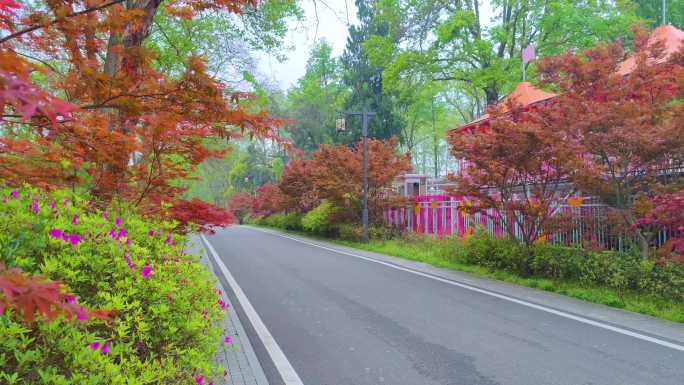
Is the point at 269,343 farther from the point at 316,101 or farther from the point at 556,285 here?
the point at 316,101

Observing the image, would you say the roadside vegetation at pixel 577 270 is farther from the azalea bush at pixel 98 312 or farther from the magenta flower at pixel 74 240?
the magenta flower at pixel 74 240

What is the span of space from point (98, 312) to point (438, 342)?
173 inches

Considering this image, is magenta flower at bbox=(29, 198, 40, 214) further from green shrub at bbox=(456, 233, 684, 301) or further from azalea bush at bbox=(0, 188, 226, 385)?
green shrub at bbox=(456, 233, 684, 301)

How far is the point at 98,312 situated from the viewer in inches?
80.6

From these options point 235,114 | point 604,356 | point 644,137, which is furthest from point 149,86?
point 644,137

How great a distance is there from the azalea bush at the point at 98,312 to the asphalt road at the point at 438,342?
5.75ft

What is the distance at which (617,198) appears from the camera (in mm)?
9016

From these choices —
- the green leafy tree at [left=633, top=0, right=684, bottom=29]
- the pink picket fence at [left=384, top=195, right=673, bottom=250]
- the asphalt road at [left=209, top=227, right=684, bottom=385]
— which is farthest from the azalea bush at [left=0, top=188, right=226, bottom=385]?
the green leafy tree at [left=633, top=0, right=684, bottom=29]

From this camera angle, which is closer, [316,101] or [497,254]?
[497,254]

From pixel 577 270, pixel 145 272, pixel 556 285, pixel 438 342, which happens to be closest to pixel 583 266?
pixel 577 270

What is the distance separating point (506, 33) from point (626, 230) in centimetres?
2127

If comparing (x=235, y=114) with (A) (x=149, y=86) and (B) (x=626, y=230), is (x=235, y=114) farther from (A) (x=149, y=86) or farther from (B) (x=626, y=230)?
(B) (x=626, y=230)

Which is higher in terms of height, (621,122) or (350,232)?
(621,122)

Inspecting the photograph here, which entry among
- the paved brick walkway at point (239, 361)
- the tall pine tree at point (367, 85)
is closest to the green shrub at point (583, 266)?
the paved brick walkway at point (239, 361)
